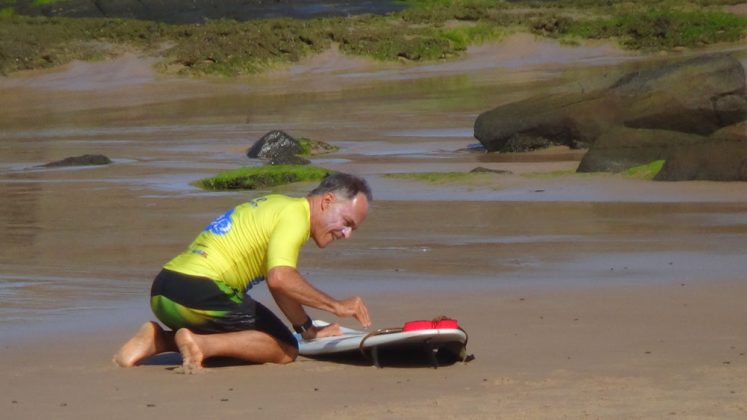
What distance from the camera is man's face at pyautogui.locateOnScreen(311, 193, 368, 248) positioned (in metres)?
6.59

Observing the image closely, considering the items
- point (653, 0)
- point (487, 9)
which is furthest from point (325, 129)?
point (653, 0)

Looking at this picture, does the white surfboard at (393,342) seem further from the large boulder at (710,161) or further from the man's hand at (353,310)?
the large boulder at (710,161)

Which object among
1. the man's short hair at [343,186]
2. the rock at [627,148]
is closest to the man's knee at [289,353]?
the man's short hair at [343,186]

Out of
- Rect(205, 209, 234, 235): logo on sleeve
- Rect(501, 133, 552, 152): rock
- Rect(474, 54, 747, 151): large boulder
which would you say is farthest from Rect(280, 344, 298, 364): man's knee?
Rect(501, 133, 552, 152): rock

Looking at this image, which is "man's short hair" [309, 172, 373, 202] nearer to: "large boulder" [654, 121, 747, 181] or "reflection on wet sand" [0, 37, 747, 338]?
"reflection on wet sand" [0, 37, 747, 338]

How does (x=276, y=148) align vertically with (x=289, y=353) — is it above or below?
below

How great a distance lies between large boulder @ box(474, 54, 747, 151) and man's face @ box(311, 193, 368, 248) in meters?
11.8

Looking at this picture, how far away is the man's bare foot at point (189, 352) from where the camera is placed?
6.54 meters

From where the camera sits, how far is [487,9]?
44.3 meters

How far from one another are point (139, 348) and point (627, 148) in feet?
34.3

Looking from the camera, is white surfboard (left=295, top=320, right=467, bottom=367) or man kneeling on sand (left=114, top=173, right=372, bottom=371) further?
man kneeling on sand (left=114, top=173, right=372, bottom=371)

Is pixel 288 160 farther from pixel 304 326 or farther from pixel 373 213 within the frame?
pixel 304 326

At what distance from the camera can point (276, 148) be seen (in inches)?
774

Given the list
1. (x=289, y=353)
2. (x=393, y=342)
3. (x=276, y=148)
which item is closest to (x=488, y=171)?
(x=276, y=148)
